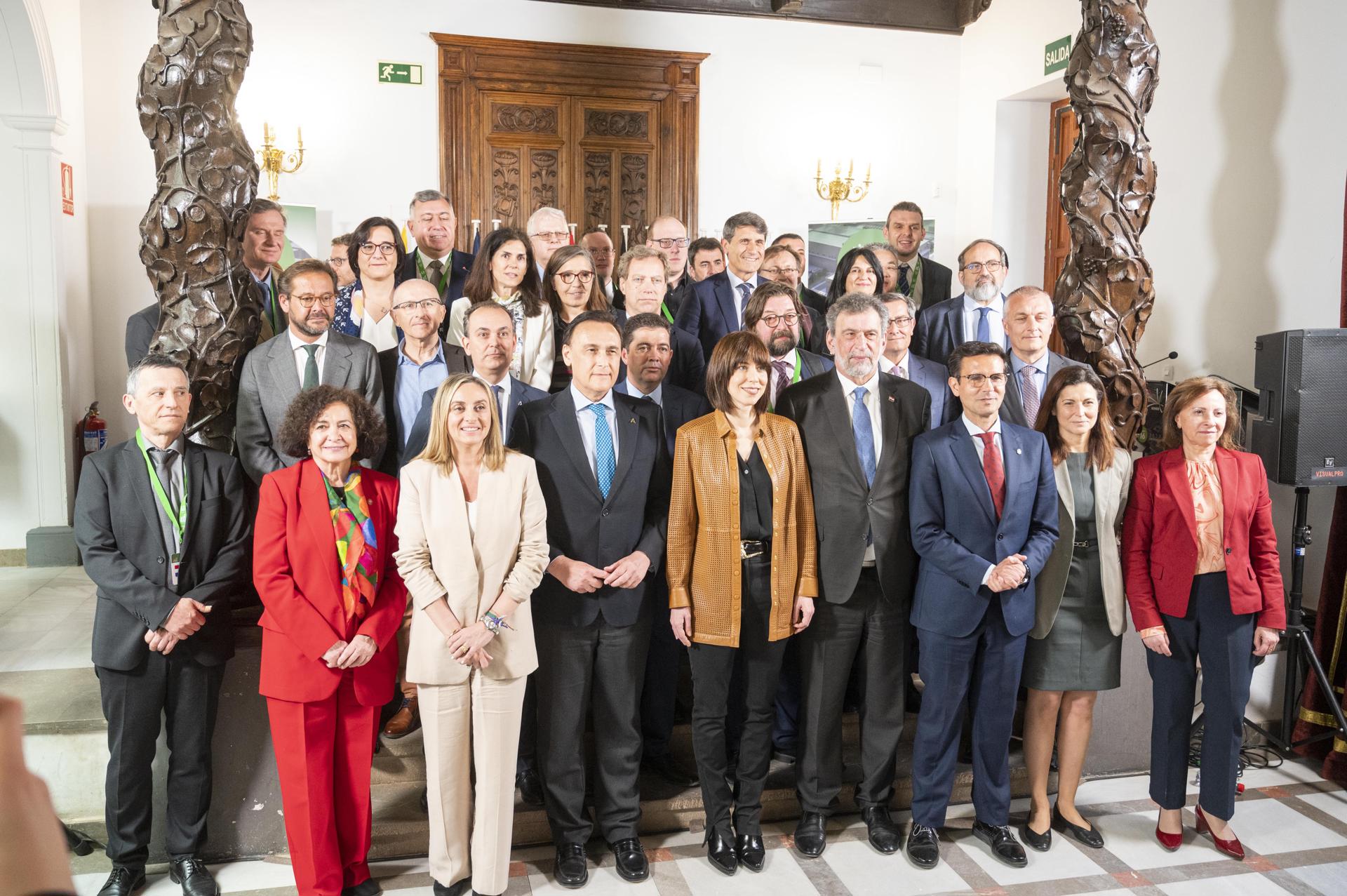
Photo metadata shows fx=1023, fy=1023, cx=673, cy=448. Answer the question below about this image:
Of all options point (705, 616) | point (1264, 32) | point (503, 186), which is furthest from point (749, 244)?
point (503, 186)

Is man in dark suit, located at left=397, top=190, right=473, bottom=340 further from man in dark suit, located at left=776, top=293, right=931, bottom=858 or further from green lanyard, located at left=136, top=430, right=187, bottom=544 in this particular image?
man in dark suit, located at left=776, top=293, right=931, bottom=858

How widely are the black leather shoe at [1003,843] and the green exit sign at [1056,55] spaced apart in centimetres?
553

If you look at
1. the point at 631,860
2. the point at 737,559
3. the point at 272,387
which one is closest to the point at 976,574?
the point at 737,559

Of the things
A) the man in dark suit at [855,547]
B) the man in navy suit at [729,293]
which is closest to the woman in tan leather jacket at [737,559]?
the man in dark suit at [855,547]

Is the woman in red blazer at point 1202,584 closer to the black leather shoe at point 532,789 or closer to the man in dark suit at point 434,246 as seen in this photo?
the black leather shoe at point 532,789

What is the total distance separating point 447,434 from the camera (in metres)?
3.16

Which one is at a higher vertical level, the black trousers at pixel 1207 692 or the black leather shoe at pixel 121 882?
the black trousers at pixel 1207 692

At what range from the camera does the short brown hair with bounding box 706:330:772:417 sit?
338cm

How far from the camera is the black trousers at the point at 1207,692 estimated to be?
369 cm

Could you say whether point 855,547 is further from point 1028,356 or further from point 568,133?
point 568,133

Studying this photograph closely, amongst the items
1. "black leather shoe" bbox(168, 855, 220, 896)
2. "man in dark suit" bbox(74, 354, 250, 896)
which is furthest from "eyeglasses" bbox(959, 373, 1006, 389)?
"black leather shoe" bbox(168, 855, 220, 896)

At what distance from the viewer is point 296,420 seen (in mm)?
3217

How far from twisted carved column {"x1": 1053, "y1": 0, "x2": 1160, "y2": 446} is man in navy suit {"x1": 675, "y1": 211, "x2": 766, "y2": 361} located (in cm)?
133

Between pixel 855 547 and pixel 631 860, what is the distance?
1.31 m
